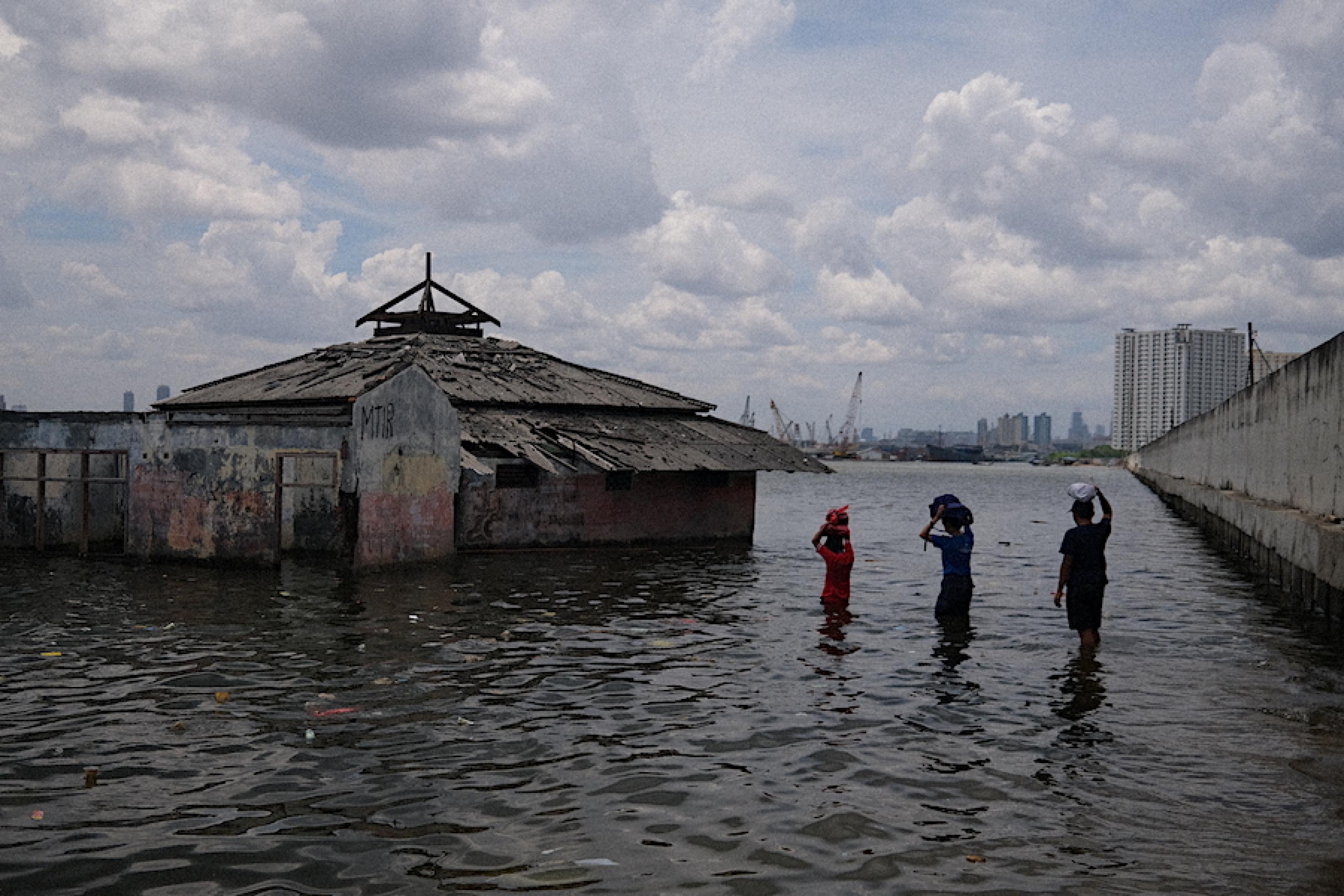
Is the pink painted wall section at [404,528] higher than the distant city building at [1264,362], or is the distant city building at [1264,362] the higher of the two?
the distant city building at [1264,362]

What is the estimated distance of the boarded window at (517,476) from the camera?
2216 centimetres

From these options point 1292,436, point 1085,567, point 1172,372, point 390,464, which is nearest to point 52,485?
point 390,464

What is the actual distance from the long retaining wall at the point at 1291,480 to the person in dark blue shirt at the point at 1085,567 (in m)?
3.81

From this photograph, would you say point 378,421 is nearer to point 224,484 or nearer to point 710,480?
point 224,484

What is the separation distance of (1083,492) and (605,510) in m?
13.4

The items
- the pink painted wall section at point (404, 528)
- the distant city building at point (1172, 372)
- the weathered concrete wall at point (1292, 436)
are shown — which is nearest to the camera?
the weathered concrete wall at point (1292, 436)

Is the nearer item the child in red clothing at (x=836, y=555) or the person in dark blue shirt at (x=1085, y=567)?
the person in dark blue shirt at (x=1085, y=567)

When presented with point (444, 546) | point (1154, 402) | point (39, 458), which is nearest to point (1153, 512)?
point (444, 546)

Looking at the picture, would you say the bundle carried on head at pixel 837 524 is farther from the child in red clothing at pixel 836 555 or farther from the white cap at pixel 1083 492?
the white cap at pixel 1083 492

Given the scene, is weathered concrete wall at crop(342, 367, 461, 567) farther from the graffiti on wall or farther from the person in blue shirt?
the person in blue shirt

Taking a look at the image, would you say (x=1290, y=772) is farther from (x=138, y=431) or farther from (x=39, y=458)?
(x=39, y=458)

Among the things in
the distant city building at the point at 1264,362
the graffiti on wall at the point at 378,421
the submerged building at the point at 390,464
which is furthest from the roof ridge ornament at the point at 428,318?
the distant city building at the point at 1264,362

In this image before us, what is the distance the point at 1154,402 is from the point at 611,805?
624 feet

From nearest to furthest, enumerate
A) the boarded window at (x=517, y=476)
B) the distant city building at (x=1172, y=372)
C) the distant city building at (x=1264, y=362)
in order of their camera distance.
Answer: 1. the boarded window at (x=517, y=476)
2. the distant city building at (x=1264, y=362)
3. the distant city building at (x=1172, y=372)
